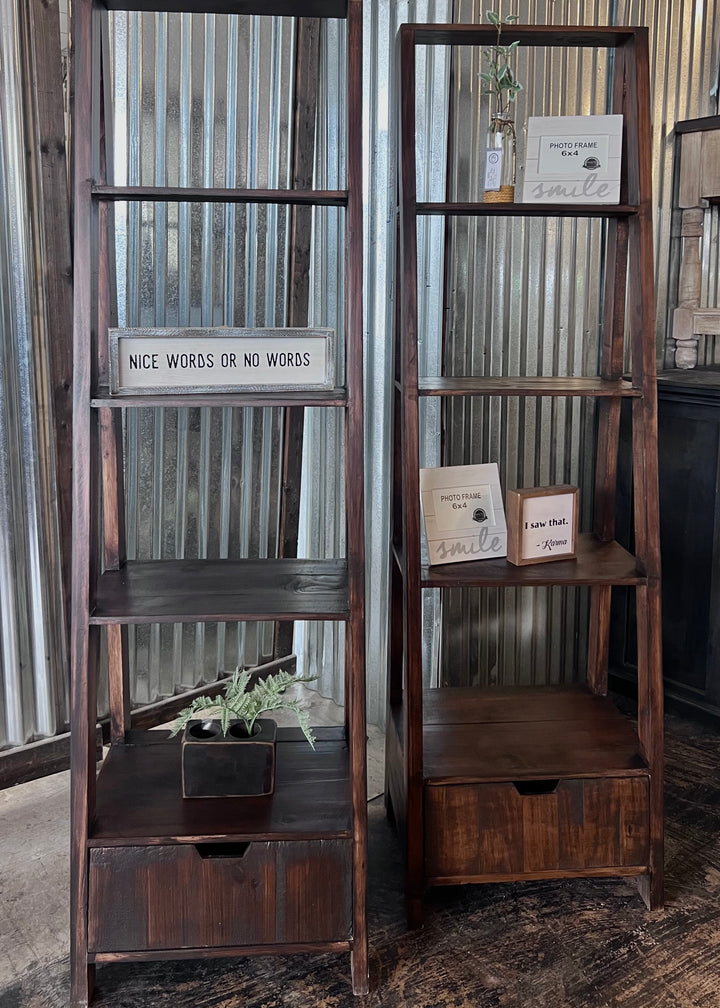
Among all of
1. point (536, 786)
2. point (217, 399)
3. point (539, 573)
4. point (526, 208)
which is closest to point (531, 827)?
point (536, 786)

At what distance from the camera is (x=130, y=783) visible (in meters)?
2.17

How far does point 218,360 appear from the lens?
1.89 metres

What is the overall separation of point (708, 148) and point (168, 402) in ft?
7.71

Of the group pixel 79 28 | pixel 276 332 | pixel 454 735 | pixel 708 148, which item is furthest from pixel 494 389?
pixel 708 148

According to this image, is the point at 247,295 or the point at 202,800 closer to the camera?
the point at 202,800

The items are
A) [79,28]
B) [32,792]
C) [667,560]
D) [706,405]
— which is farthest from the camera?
[667,560]

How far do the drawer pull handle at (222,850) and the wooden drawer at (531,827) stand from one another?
425 mm

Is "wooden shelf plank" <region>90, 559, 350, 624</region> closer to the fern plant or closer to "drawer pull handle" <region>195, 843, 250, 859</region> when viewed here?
the fern plant

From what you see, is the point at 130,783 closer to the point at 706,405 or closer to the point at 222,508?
the point at 222,508

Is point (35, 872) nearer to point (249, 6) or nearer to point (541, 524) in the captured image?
point (541, 524)

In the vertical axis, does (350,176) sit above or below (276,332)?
above

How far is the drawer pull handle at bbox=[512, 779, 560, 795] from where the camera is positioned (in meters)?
2.22

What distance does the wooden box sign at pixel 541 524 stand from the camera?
227 cm

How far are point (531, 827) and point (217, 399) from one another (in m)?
1.21
